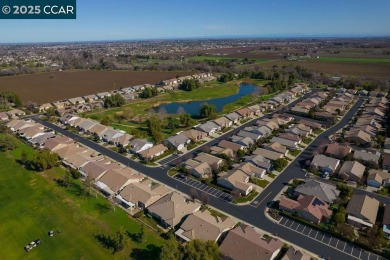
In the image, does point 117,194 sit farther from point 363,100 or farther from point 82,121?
point 363,100

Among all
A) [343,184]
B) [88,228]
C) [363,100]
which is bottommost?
[88,228]

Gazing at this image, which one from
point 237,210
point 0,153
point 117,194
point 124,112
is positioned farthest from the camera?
point 124,112

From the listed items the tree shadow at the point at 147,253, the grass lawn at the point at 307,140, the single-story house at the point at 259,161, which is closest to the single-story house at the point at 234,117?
the grass lawn at the point at 307,140

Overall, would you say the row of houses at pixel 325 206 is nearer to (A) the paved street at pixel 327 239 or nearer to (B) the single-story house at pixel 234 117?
(A) the paved street at pixel 327 239

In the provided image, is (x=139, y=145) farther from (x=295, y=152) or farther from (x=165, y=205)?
(x=295, y=152)

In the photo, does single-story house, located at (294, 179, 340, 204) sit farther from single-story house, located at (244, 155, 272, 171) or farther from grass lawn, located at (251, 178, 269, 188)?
single-story house, located at (244, 155, 272, 171)

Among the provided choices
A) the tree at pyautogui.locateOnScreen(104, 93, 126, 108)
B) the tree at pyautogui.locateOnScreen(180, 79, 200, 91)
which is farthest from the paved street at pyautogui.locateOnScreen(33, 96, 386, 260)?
the tree at pyautogui.locateOnScreen(180, 79, 200, 91)

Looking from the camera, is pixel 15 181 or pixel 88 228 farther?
pixel 15 181

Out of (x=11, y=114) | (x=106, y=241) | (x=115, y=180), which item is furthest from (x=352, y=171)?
(x=11, y=114)

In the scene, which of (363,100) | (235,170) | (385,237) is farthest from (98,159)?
(363,100)
